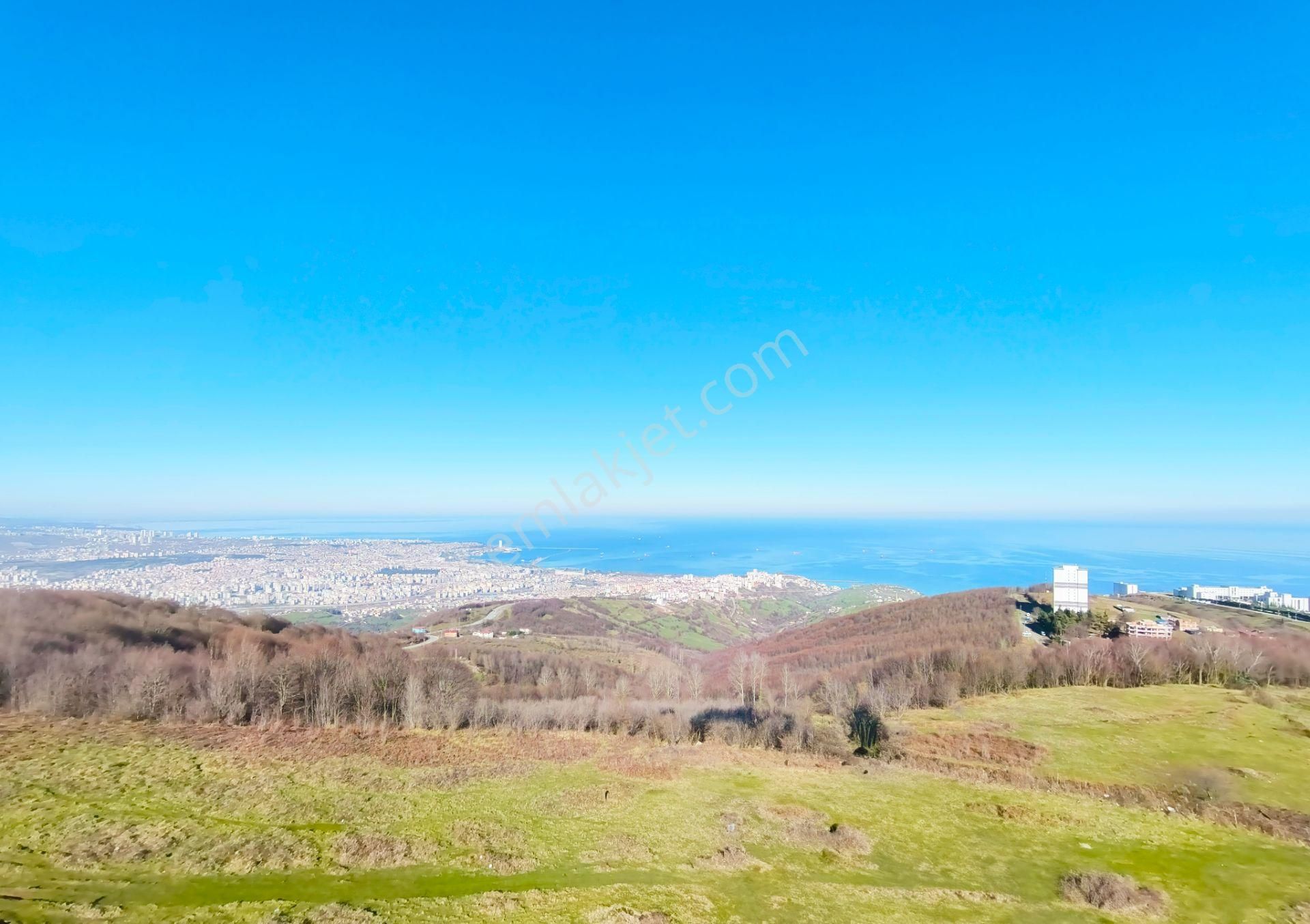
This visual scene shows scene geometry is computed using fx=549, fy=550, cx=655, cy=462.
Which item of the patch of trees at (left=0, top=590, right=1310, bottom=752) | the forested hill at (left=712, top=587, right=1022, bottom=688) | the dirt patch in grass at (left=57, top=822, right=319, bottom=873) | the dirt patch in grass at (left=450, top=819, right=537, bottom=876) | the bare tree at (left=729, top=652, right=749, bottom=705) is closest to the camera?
the dirt patch in grass at (left=57, top=822, right=319, bottom=873)

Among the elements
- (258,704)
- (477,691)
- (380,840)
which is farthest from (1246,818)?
(477,691)

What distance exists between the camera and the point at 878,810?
61.2ft

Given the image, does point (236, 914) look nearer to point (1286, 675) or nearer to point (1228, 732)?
point (1228, 732)

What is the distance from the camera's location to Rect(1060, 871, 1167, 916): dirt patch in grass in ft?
42.0

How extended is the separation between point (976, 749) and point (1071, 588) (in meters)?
55.0

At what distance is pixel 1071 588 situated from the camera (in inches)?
2734

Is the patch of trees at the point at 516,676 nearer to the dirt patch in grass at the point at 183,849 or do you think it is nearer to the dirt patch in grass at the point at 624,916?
the dirt patch in grass at the point at 183,849

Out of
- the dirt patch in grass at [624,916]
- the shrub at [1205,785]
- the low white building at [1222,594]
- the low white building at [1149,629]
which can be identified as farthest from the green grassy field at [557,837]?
the low white building at [1222,594]

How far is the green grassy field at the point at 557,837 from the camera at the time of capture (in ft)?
38.8

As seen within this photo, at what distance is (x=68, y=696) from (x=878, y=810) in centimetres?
3516

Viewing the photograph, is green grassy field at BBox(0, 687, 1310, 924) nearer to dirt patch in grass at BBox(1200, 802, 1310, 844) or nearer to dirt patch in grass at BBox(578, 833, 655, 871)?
dirt patch in grass at BBox(578, 833, 655, 871)

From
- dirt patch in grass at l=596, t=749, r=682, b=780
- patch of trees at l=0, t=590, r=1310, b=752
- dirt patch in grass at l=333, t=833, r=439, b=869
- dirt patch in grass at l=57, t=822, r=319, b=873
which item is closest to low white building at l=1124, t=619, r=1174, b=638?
patch of trees at l=0, t=590, r=1310, b=752

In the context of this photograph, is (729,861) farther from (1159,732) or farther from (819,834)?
(1159,732)

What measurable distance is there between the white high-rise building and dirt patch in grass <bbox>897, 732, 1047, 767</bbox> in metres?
48.3
